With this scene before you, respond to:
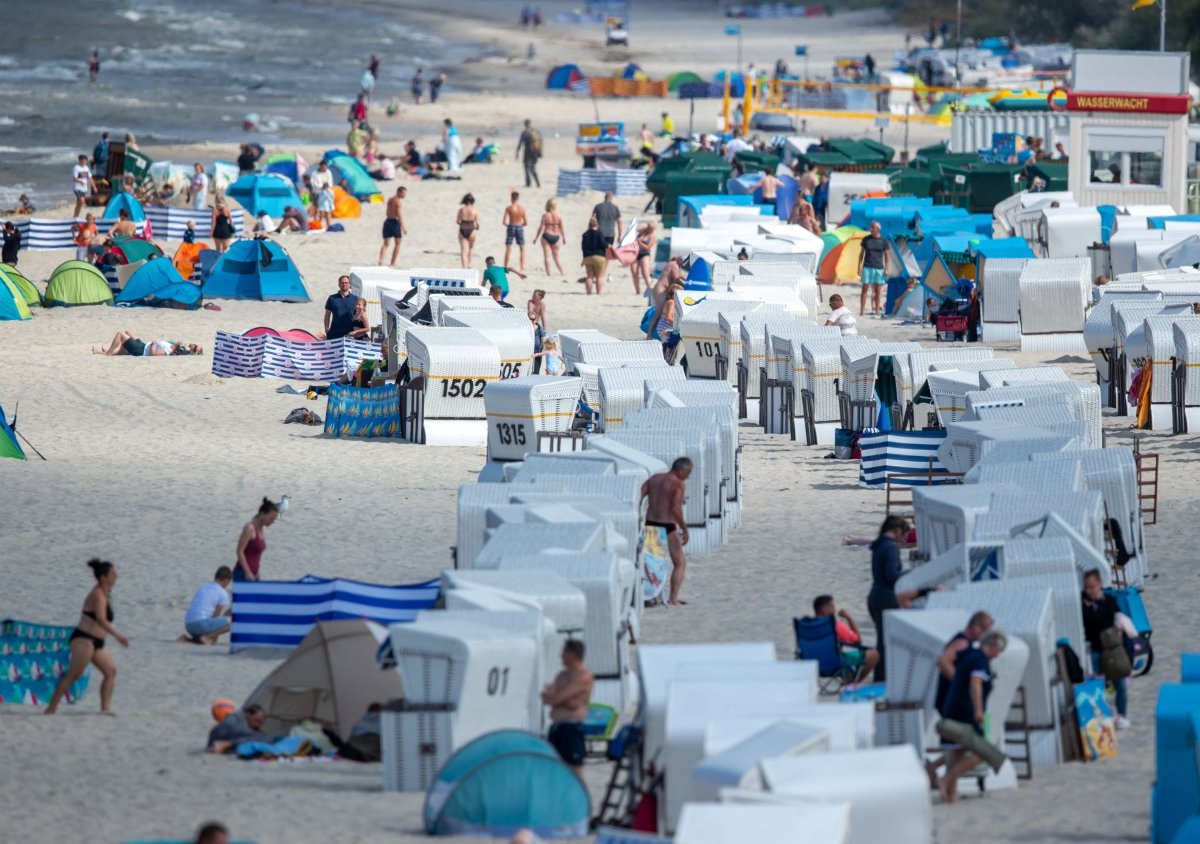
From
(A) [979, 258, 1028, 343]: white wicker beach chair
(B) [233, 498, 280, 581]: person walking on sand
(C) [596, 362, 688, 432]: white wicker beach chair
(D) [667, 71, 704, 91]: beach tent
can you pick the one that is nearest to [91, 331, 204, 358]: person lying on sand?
(C) [596, 362, 688, 432]: white wicker beach chair

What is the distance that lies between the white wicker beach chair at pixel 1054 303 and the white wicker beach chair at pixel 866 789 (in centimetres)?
1593

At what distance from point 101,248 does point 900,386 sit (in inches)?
556

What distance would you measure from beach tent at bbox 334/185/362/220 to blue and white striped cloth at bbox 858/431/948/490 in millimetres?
19157

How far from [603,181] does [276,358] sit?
56.0 feet

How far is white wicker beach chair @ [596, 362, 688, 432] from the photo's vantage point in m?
16.2

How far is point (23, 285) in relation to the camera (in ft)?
85.8

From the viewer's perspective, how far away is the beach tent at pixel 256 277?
88.4 ft

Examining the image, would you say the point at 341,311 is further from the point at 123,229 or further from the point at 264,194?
the point at 264,194

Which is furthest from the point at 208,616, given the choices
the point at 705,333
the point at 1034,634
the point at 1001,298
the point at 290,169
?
the point at 290,169

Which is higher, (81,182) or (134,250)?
(81,182)

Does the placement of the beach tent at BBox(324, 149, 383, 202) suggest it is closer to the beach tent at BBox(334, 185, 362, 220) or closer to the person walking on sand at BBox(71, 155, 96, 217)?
the beach tent at BBox(334, 185, 362, 220)

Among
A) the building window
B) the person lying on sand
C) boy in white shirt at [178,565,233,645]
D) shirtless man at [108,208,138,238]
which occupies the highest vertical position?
the building window

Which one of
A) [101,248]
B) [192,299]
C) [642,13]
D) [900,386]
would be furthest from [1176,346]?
[642,13]

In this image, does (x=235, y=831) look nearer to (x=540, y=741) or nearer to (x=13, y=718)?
(x=540, y=741)
